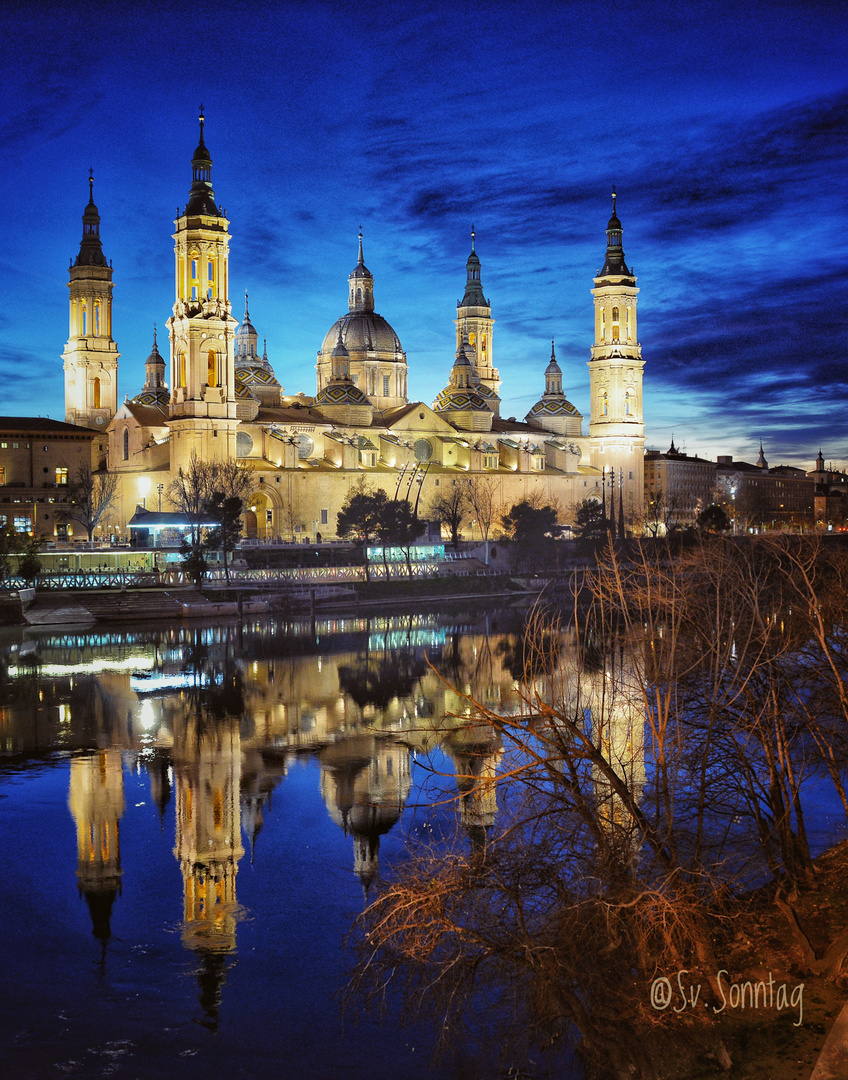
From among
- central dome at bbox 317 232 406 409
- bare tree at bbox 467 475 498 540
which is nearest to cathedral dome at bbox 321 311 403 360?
central dome at bbox 317 232 406 409

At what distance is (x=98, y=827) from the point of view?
16.5 m

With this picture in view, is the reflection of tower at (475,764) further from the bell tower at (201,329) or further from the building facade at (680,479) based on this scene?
the building facade at (680,479)

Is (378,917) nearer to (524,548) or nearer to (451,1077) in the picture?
(451,1077)

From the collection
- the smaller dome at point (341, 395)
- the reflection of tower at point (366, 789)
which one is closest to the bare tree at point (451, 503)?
the smaller dome at point (341, 395)

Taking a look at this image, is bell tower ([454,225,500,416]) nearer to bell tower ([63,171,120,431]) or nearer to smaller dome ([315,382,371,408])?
smaller dome ([315,382,371,408])

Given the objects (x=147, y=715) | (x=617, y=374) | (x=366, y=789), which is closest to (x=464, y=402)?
(x=617, y=374)

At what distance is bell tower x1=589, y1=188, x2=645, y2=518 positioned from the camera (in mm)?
86000

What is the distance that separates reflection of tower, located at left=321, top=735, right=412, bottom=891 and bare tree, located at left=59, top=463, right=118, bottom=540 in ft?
148

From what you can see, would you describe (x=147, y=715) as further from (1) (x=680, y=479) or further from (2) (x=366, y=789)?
(1) (x=680, y=479)

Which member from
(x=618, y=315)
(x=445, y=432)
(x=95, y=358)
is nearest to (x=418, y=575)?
(x=445, y=432)

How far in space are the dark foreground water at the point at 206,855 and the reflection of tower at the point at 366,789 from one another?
2.2 inches

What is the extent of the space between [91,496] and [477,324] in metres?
37.1

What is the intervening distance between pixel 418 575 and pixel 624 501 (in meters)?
34.2

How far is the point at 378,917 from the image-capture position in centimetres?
1202
